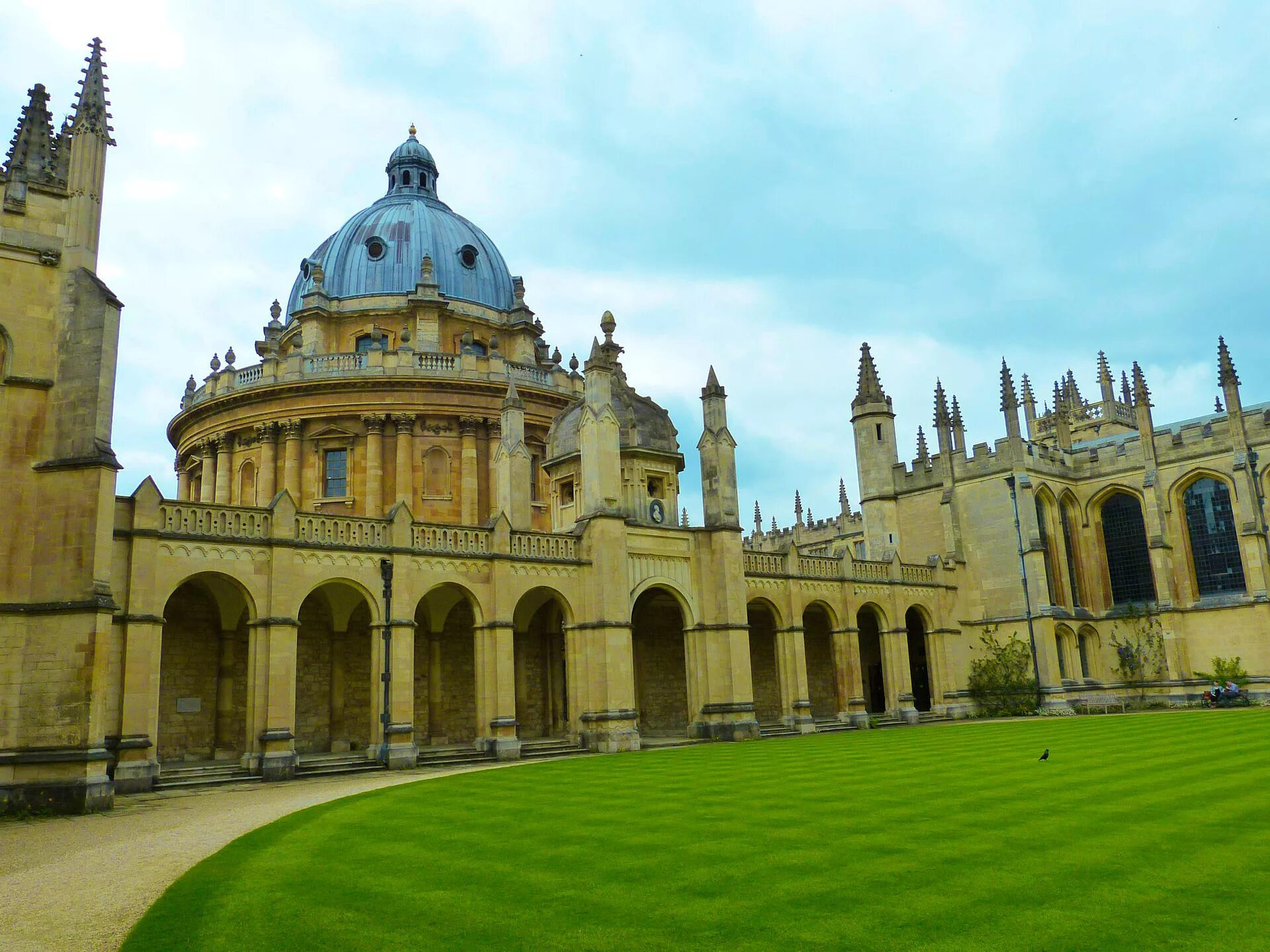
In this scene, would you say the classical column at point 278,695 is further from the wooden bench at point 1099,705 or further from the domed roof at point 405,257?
the wooden bench at point 1099,705

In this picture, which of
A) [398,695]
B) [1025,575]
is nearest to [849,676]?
[1025,575]

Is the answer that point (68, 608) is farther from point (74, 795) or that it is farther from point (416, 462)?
point (416, 462)

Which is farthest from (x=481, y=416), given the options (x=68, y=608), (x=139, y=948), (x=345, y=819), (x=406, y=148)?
(x=139, y=948)

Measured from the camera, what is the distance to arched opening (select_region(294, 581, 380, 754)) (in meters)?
30.3

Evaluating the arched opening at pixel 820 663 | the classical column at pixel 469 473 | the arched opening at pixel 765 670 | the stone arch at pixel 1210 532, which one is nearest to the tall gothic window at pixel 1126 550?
the stone arch at pixel 1210 532

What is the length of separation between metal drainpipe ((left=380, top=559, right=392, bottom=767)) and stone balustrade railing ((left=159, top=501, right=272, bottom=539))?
3.41 meters

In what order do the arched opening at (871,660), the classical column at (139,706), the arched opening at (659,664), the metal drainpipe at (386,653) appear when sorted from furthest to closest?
the arched opening at (871,660), the arched opening at (659,664), the metal drainpipe at (386,653), the classical column at (139,706)

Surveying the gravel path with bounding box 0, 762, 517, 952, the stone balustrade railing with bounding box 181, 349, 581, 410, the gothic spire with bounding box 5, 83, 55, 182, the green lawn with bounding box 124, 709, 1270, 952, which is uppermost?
the stone balustrade railing with bounding box 181, 349, 581, 410

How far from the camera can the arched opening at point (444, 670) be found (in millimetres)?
32594

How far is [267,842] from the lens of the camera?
1245cm

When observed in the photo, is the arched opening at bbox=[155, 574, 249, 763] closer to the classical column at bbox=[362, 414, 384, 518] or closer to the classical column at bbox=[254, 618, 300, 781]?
the classical column at bbox=[254, 618, 300, 781]

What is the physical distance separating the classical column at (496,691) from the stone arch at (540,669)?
5034mm

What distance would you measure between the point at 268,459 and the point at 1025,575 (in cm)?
3351

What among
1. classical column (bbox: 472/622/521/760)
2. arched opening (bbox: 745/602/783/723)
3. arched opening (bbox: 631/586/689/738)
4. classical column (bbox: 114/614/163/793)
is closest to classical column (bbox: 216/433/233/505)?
arched opening (bbox: 631/586/689/738)
